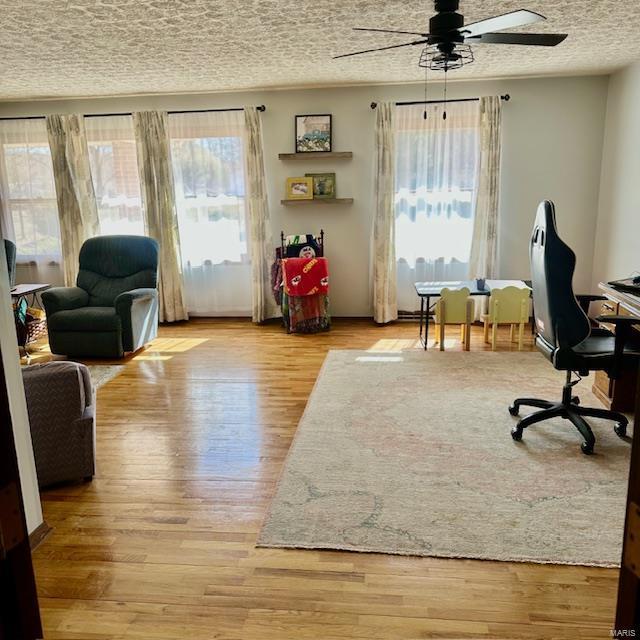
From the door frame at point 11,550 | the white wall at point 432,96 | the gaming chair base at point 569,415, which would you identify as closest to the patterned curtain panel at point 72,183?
the white wall at point 432,96

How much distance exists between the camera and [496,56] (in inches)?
175

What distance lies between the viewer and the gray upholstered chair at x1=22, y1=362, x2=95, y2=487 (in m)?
2.48

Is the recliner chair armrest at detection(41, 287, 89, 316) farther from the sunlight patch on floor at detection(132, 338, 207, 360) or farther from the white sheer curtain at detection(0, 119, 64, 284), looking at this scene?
the white sheer curtain at detection(0, 119, 64, 284)

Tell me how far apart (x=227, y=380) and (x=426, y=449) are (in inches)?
71.3

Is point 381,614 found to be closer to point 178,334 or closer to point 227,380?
point 227,380

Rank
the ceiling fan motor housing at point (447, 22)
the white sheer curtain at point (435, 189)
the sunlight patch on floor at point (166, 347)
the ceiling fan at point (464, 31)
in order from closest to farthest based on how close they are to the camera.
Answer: the ceiling fan at point (464, 31)
the ceiling fan motor housing at point (447, 22)
the sunlight patch on floor at point (166, 347)
the white sheer curtain at point (435, 189)

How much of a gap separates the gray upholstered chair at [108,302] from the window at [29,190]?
1305 millimetres

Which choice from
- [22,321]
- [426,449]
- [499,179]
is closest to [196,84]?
[22,321]

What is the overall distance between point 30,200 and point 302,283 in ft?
10.9

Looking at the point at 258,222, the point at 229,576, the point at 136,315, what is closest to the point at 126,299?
the point at 136,315

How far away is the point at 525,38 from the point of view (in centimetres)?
295

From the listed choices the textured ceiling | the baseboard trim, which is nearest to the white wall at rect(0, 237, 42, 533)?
the baseboard trim

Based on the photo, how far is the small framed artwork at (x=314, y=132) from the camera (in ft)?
18.4

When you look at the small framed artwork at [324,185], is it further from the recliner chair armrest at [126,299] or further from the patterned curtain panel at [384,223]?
the recliner chair armrest at [126,299]
